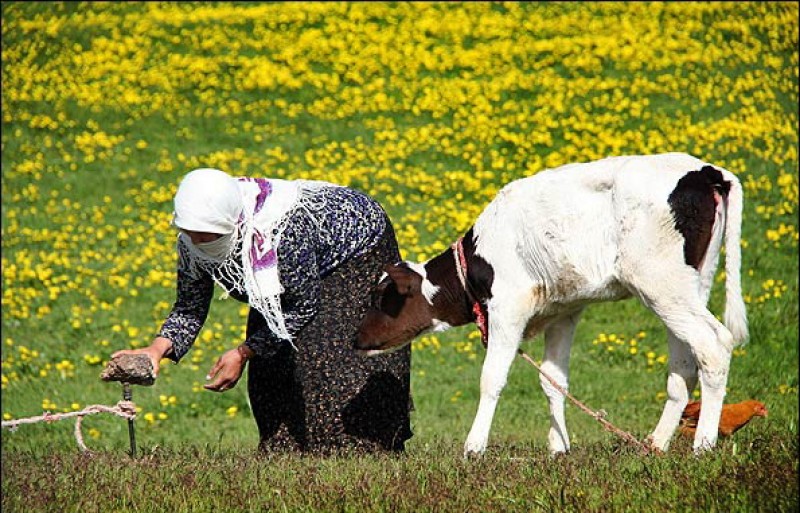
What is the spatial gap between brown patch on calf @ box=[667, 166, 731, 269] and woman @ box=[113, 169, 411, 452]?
1759mm

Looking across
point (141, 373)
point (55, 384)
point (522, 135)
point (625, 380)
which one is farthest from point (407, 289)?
point (522, 135)

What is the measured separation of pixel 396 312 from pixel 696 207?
182 cm

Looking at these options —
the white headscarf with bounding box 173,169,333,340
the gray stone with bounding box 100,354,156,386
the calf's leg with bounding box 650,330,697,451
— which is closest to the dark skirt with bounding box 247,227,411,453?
the white headscarf with bounding box 173,169,333,340

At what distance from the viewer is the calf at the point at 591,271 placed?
6.89 m

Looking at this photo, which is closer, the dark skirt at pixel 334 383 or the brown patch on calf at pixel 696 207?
the brown patch on calf at pixel 696 207

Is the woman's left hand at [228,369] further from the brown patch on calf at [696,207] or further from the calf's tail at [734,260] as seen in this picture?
the calf's tail at [734,260]

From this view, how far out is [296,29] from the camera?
21.7 m

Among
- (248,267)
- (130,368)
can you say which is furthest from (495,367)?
(130,368)

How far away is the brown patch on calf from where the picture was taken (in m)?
6.90

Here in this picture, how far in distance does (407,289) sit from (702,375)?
5.82 feet

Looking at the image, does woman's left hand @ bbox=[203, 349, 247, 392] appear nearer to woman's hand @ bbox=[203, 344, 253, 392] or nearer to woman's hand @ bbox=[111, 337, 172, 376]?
woman's hand @ bbox=[203, 344, 253, 392]

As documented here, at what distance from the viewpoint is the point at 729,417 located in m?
7.89

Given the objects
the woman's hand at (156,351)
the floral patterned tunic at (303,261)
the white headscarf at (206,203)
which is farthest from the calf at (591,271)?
the white headscarf at (206,203)

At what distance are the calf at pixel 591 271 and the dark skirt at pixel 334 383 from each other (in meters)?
0.14
